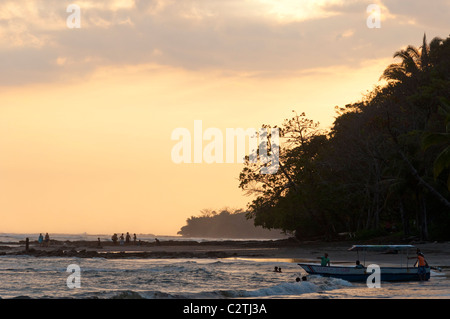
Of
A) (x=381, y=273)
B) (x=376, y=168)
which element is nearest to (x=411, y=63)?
(x=376, y=168)

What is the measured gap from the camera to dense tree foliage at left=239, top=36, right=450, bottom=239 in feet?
175

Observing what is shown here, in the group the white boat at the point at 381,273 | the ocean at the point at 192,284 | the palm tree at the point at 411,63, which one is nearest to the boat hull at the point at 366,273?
the white boat at the point at 381,273

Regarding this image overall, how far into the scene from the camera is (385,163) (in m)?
59.4

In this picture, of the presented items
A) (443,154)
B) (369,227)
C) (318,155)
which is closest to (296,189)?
(318,155)

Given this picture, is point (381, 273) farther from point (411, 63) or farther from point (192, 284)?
point (411, 63)

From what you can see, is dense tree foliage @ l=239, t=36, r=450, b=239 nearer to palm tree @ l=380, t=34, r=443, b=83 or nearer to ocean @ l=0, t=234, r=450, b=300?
palm tree @ l=380, t=34, r=443, b=83

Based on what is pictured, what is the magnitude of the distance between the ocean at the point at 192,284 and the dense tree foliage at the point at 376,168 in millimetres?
16877

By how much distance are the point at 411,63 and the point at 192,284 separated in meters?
44.1

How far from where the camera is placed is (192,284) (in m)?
32.5

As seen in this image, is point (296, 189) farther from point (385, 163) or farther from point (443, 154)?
point (443, 154)

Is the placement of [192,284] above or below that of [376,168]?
below

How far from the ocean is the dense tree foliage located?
16.9 meters
